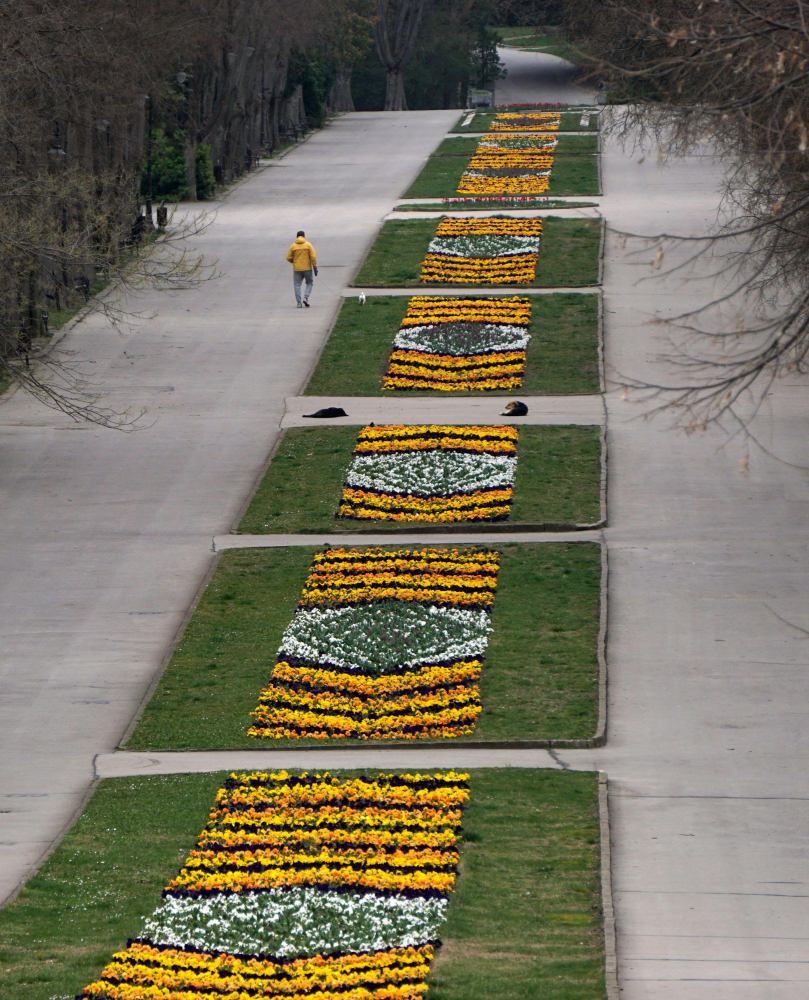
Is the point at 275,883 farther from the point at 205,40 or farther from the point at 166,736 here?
the point at 205,40

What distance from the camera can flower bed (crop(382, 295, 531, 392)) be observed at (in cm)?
2630

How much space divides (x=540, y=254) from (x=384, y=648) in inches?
825

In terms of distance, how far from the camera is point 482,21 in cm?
8019

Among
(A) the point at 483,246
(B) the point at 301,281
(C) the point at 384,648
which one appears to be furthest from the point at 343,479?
(A) the point at 483,246

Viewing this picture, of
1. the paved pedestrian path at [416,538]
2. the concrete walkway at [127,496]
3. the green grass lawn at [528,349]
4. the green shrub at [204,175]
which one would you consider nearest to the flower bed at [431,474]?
the paved pedestrian path at [416,538]

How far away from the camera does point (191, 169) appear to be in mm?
44000

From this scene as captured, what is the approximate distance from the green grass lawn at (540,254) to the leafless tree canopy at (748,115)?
153 inches

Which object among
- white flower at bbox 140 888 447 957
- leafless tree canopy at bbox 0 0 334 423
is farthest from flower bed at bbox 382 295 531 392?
white flower at bbox 140 888 447 957

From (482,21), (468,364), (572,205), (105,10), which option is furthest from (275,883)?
(482,21)

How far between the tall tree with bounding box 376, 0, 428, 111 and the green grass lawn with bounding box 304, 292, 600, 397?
155 ft

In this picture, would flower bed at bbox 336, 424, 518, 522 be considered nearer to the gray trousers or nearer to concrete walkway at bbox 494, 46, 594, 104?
the gray trousers

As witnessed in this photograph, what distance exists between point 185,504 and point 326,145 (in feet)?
131

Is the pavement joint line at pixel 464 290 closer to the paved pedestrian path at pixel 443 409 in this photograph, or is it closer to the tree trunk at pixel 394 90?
the paved pedestrian path at pixel 443 409

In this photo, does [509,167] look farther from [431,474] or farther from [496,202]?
[431,474]
